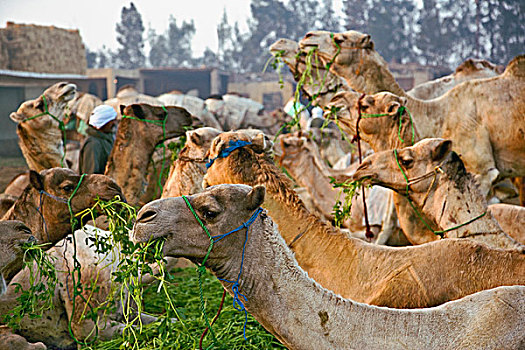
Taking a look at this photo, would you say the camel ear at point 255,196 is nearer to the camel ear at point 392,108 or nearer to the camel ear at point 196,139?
the camel ear at point 196,139

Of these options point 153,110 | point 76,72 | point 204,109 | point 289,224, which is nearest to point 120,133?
point 153,110

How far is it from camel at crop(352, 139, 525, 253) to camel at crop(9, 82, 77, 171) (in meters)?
A: 3.51

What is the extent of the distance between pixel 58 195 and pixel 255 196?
1.95 metres

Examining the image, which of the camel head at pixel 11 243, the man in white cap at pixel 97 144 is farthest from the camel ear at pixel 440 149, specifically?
the man in white cap at pixel 97 144

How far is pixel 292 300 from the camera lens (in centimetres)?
255

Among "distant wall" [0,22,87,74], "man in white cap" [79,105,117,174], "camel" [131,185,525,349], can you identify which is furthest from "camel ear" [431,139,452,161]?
"distant wall" [0,22,87,74]

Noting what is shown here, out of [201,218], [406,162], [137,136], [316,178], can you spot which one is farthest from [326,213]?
[201,218]

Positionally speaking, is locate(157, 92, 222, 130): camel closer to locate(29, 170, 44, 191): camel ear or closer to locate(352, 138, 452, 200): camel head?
locate(352, 138, 452, 200): camel head

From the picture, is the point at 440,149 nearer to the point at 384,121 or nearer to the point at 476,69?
the point at 384,121

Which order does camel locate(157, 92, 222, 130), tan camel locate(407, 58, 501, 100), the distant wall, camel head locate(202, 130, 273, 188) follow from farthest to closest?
1. the distant wall
2. camel locate(157, 92, 222, 130)
3. tan camel locate(407, 58, 501, 100)
4. camel head locate(202, 130, 273, 188)

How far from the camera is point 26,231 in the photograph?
132 inches

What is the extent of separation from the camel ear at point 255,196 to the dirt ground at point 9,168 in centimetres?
1033

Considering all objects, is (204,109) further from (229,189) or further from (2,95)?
(229,189)

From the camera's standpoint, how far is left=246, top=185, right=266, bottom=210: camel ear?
2.54m
